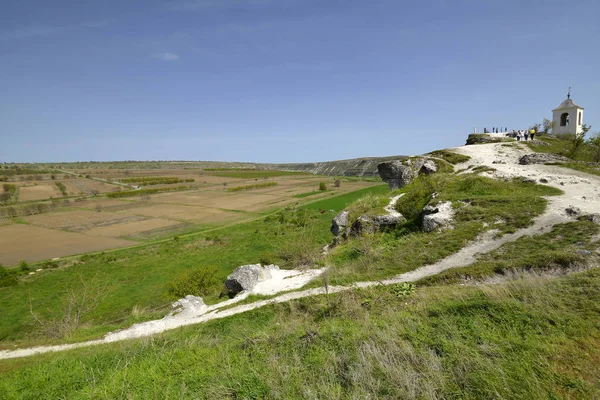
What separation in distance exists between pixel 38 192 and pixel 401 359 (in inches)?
4187

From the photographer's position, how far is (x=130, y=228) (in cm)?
5022

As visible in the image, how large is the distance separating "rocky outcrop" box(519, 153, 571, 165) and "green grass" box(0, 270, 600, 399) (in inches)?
869

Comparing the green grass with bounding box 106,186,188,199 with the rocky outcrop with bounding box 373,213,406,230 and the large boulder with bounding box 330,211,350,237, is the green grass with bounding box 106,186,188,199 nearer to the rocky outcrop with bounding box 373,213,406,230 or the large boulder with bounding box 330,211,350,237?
the large boulder with bounding box 330,211,350,237

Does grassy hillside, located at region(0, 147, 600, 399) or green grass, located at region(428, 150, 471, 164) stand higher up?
green grass, located at region(428, 150, 471, 164)

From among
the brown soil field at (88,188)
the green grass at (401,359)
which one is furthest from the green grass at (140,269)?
the brown soil field at (88,188)

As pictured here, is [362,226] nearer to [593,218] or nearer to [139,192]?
[593,218]

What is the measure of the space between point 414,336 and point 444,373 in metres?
1.19

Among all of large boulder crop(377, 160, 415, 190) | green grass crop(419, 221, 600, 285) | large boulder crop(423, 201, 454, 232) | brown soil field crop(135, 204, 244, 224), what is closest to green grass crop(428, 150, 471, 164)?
large boulder crop(377, 160, 415, 190)

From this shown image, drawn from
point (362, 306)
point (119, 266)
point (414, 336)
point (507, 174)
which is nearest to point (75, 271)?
point (119, 266)

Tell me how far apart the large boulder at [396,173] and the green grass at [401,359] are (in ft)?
66.3

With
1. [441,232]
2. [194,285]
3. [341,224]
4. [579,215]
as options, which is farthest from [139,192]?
[579,215]

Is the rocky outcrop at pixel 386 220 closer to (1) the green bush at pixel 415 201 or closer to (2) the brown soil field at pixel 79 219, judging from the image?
(1) the green bush at pixel 415 201

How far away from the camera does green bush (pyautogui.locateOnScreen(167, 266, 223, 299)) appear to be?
21203 mm

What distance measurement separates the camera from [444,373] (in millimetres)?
4449
